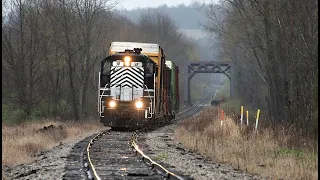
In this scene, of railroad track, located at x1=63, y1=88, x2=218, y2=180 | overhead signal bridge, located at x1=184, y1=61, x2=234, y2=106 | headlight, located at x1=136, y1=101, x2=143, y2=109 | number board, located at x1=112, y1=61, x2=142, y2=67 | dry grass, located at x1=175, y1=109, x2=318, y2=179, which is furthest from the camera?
overhead signal bridge, located at x1=184, y1=61, x2=234, y2=106

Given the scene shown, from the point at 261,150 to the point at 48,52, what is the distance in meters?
24.2

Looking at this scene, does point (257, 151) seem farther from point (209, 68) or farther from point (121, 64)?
point (209, 68)

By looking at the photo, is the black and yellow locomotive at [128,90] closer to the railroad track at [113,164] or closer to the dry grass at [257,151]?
the dry grass at [257,151]

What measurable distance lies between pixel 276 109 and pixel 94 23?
15.5 meters

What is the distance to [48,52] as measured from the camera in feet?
117

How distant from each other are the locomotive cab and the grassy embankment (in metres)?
3.32

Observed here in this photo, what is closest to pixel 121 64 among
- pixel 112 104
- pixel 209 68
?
pixel 112 104

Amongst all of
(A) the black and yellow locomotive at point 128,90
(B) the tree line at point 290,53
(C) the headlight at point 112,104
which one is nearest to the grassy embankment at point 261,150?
(B) the tree line at point 290,53

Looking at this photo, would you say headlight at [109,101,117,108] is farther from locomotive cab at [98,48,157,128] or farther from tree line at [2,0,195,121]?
tree line at [2,0,195,121]

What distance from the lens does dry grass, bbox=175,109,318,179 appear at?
1067 centimetres

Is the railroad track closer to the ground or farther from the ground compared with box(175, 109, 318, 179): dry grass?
closer to the ground

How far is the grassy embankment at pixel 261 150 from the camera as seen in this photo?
10766 mm

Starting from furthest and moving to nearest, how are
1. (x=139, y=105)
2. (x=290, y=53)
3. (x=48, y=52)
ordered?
1. (x=48, y=52)
2. (x=290, y=53)
3. (x=139, y=105)

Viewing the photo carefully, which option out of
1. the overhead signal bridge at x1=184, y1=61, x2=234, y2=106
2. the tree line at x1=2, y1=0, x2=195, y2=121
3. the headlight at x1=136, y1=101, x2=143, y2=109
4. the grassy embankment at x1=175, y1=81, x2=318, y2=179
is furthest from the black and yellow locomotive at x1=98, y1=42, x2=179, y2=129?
the overhead signal bridge at x1=184, y1=61, x2=234, y2=106
